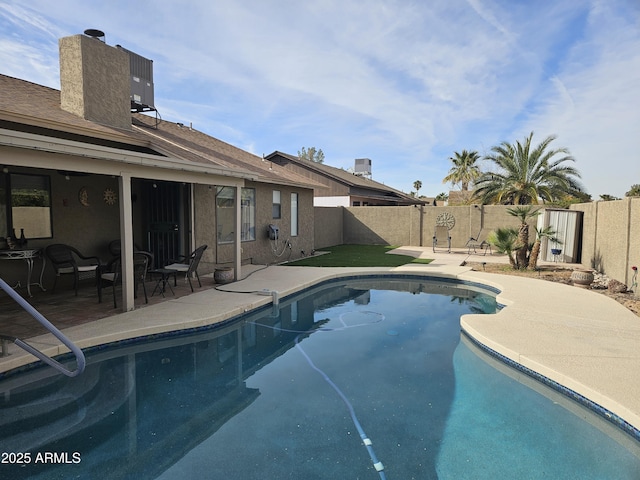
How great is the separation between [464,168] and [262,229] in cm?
3444

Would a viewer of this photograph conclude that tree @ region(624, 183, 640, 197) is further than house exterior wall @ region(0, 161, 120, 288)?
Yes

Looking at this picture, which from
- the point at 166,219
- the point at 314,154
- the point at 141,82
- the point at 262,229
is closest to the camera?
the point at 166,219

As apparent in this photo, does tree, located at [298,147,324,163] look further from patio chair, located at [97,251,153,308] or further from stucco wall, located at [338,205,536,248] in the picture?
patio chair, located at [97,251,153,308]

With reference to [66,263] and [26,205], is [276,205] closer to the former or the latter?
[66,263]

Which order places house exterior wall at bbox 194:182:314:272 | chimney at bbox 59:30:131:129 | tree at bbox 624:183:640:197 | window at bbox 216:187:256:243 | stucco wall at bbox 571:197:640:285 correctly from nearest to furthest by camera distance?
chimney at bbox 59:30:131:129, stucco wall at bbox 571:197:640:285, house exterior wall at bbox 194:182:314:272, window at bbox 216:187:256:243, tree at bbox 624:183:640:197

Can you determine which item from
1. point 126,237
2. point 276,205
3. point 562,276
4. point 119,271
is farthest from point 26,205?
point 562,276

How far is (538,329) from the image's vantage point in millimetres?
6113

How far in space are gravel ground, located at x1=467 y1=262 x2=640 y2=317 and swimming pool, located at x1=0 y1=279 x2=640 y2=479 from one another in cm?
443

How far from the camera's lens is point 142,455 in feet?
11.3

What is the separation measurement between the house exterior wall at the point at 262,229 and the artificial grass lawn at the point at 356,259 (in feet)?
2.24

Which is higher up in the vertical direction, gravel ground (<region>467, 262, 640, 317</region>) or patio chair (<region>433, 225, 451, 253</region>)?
patio chair (<region>433, 225, 451, 253</region>)

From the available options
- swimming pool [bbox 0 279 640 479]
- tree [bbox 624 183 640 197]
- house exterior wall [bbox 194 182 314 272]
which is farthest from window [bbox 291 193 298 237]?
tree [bbox 624 183 640 197]

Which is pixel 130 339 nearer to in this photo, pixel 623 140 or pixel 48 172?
pixel 48 172

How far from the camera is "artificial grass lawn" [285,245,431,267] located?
13.3 m
